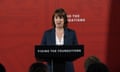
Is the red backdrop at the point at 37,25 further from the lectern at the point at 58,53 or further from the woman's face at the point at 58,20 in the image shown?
the lectern at the point at 58,53

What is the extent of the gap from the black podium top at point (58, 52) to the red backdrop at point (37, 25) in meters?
2.61

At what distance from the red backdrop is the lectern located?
8.48ft

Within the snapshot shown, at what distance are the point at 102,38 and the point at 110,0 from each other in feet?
1.60

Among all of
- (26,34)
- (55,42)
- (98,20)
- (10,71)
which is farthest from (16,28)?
(55,42)

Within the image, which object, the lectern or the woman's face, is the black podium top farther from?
the woman's face

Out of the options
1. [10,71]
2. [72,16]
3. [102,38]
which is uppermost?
[72,16]

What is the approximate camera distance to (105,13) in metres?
4.34

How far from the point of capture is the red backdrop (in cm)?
427

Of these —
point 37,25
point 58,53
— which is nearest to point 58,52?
point 58,53

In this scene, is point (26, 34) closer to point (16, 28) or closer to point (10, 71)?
point (16, 28)

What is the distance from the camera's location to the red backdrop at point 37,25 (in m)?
4.27

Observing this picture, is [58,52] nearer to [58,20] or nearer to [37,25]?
[58,20]

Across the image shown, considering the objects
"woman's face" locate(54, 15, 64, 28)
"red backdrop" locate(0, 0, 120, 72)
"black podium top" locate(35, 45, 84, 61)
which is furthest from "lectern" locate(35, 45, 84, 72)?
"red backdrop" locate(0, 0, 120, 72)

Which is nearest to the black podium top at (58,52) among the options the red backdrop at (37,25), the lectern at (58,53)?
the lectern at (58,53)
